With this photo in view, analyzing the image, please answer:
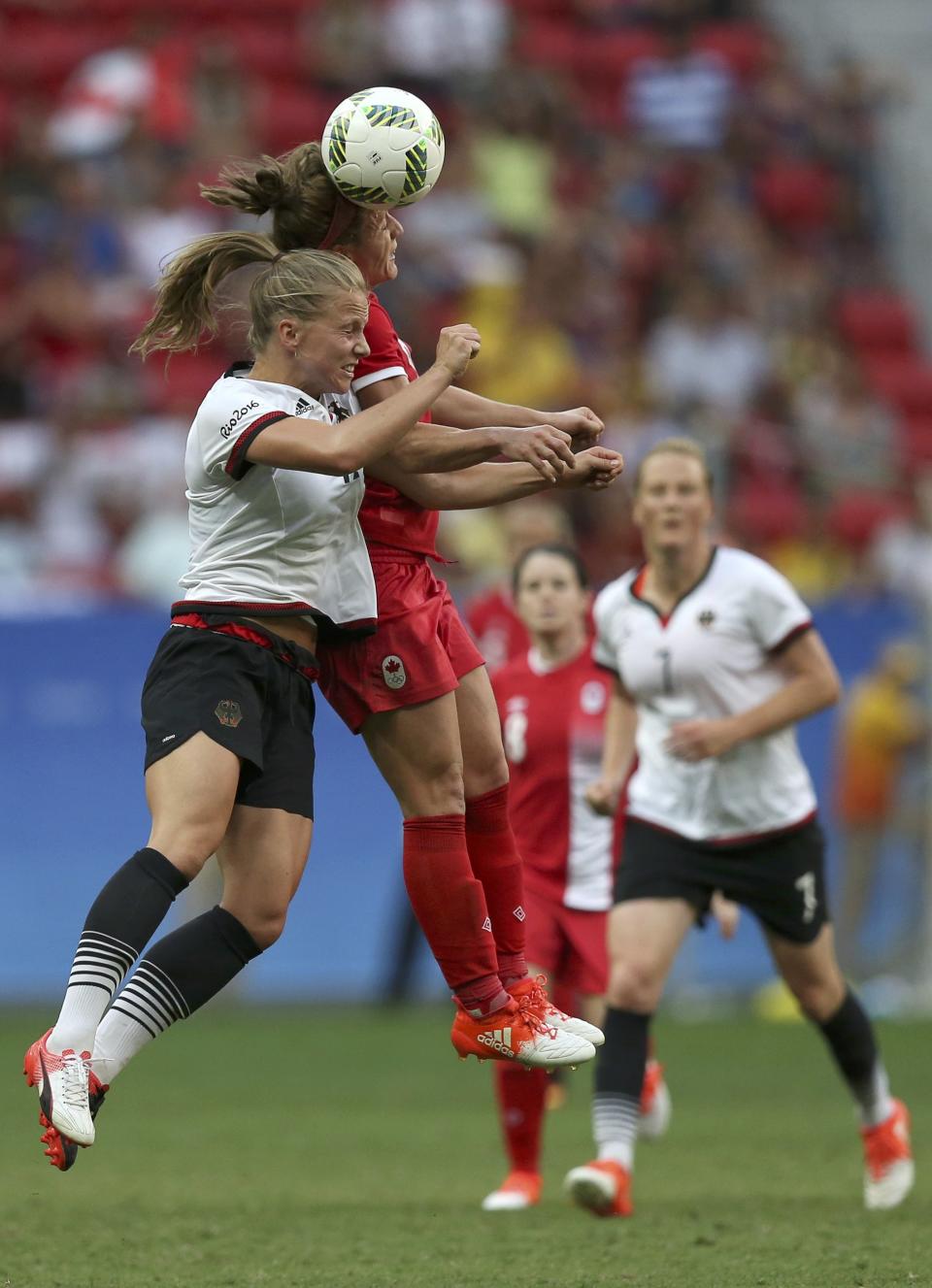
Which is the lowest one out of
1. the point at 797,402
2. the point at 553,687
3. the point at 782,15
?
the point at 553,687

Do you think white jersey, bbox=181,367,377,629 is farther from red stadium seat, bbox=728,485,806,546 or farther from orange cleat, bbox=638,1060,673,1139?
red stadium seat, bbox=728,485,806,546

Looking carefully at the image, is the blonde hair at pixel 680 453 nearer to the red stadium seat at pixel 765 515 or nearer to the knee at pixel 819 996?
the knee at pixel 819 996

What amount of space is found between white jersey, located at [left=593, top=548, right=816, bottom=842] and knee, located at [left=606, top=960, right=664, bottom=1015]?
18.5 inches

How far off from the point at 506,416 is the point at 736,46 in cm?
1458

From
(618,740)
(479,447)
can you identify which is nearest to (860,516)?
(618,740)

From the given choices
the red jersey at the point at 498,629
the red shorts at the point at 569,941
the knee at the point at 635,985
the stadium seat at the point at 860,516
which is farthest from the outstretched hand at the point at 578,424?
the stadium seat at the point at 860,516

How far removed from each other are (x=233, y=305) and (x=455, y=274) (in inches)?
427

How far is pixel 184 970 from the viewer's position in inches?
203

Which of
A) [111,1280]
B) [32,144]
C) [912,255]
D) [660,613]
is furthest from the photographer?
[912,255]

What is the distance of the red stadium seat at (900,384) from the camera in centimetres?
1742

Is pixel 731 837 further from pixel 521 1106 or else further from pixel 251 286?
pixel 251 286

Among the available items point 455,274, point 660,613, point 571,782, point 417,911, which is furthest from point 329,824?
point 417,911

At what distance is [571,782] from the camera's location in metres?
7.98

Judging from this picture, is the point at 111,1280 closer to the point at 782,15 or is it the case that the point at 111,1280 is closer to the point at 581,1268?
the point at 581,1268
